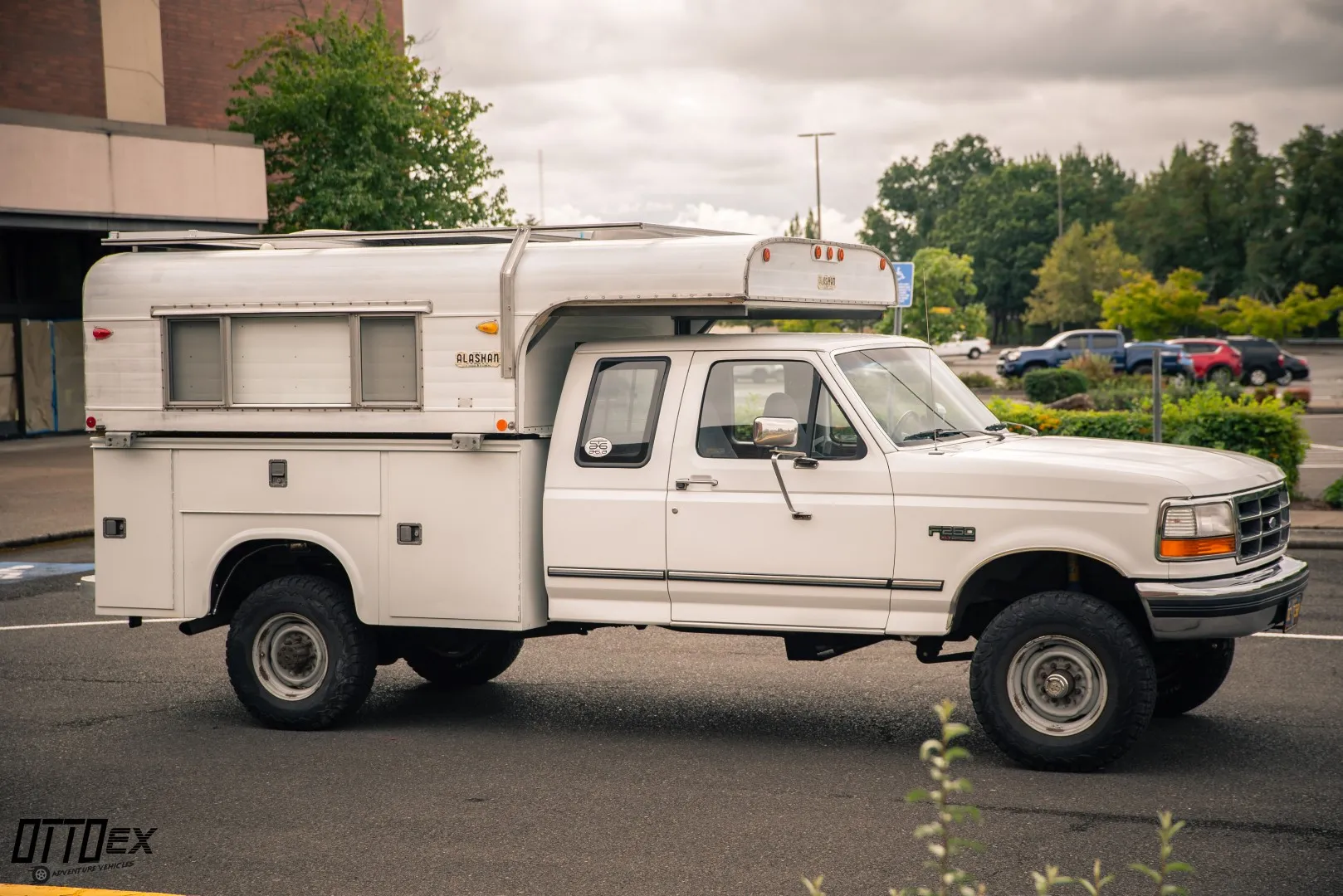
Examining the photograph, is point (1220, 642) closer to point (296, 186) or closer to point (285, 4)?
point (296, 186)

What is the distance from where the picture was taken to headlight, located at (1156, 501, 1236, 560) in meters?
6.50

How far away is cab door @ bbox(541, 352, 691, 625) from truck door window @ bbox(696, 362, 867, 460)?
0.65ft

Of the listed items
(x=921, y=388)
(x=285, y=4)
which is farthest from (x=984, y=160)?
(x=921, y=388)

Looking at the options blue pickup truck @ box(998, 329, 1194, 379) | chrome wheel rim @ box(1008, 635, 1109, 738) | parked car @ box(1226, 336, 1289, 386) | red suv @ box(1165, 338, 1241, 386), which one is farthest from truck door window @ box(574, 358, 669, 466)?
parked car @ box(1226, 336, 1289, 386)

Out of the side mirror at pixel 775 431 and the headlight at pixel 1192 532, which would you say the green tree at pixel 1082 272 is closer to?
the headlight at pixel 1192 532

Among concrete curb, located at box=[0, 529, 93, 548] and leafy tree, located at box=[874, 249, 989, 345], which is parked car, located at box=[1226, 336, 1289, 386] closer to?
leafy tree, located at box=[874, 249, 989, 345]

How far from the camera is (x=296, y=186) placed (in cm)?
2956

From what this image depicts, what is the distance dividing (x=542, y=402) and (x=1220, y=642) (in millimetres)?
3764

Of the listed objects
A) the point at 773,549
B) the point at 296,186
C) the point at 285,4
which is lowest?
the point at 773,549

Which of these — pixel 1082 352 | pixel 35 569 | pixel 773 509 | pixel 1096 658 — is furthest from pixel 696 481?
pixel 1082 352

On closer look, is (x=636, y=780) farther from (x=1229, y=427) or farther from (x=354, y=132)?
(x=354, y=132)

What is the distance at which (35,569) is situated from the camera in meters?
14.4

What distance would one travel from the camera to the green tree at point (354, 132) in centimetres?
2862

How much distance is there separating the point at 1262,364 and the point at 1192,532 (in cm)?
4298
